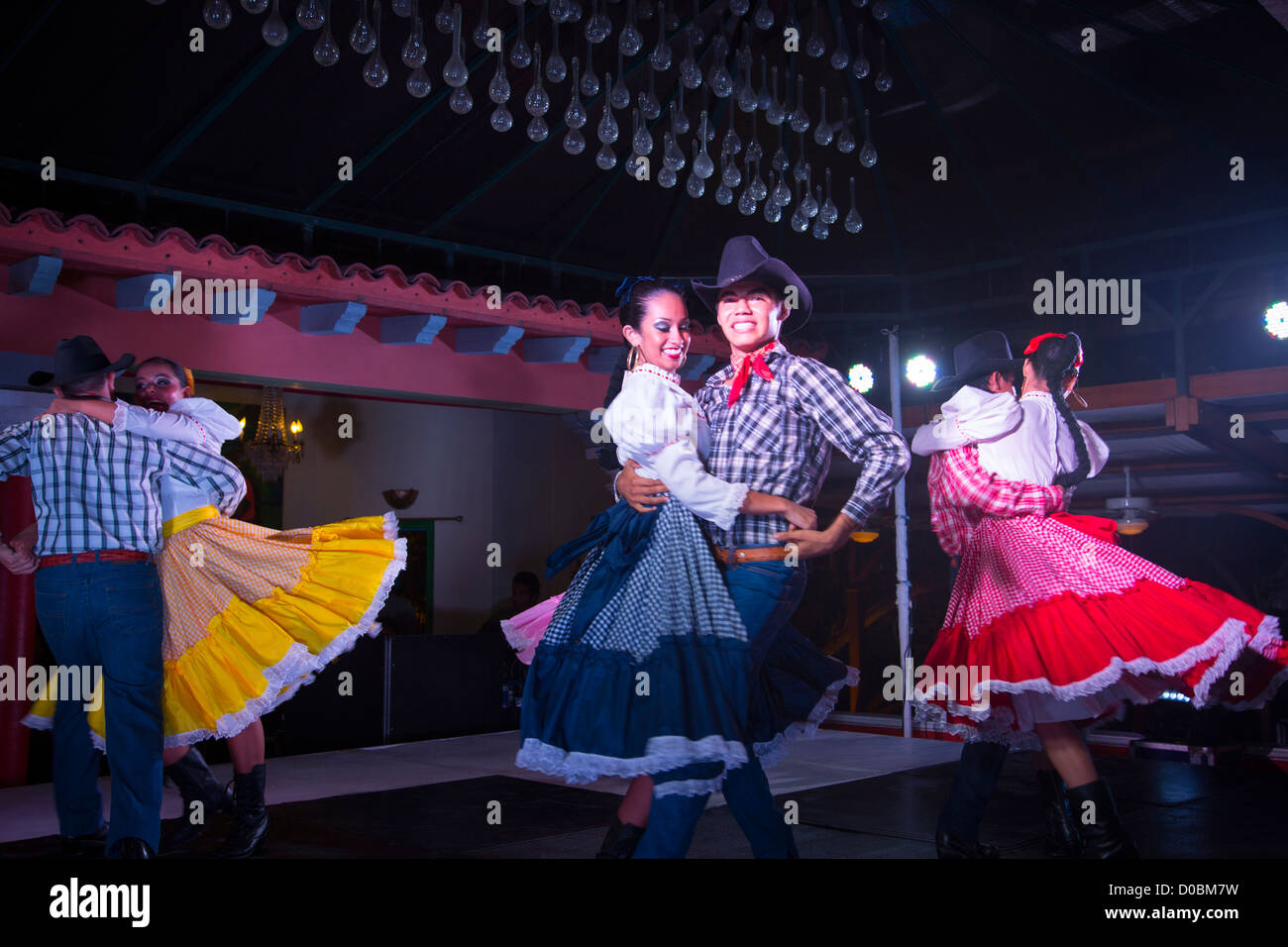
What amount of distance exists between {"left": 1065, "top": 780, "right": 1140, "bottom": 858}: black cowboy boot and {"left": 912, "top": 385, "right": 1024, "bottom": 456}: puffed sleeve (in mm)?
1159

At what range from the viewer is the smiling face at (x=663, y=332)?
3014 mm

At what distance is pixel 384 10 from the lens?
6.07 metres

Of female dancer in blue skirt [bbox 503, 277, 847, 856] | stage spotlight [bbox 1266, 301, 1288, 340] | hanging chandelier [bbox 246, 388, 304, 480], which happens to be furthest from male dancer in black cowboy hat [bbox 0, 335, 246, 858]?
stage spotlight [bbox 1266, 301, 1288, 340]

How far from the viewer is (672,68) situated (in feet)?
22.1

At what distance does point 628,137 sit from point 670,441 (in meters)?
5.01

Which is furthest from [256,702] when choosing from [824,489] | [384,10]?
[824,489]

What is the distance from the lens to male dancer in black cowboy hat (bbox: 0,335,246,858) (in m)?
3.45

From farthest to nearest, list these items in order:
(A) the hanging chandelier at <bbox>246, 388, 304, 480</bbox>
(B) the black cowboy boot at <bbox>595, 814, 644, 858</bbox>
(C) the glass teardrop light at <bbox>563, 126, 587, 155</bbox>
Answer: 1. (A) the hanging chandelier at <bbox>246, 388, 304, 480</bbox>
2. (C) the glass teardrop light at <bbox>563, 126, 587, 155</bbox>
3. (B) the black cowboy boot at <bbox>595, 814, 644, 858</bbox>

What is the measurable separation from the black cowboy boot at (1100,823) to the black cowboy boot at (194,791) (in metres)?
2.96

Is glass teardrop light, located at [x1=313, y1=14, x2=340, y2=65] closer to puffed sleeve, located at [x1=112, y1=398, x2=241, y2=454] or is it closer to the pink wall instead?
puffed sleeve, located at [x1=112, y1=398, x2=241, y2=454]

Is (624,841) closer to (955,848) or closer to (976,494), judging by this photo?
(955,848)

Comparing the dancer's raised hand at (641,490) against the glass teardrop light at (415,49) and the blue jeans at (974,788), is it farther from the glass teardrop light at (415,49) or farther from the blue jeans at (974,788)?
the glass teardrop light at (415,49)

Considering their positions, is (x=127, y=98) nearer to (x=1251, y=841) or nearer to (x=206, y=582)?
(x=206, y=582)

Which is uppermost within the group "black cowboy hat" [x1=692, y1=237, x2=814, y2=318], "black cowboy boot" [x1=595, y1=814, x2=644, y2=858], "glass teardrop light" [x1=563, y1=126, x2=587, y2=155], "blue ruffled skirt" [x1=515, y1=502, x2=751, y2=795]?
"glass teardrop light" [x1=563, y1=126, x2=587, y2=155]
